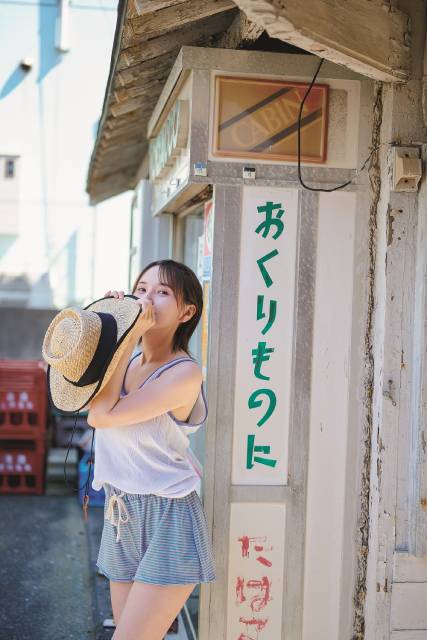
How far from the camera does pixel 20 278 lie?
15727mm

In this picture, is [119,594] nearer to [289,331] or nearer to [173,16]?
[289,331]

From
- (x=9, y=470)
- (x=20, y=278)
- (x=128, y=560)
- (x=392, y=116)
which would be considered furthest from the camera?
(x=20, y=278)

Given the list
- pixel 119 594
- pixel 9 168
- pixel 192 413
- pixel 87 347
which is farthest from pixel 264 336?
pixel 9 168

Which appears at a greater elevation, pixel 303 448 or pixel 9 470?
pixel 303 448

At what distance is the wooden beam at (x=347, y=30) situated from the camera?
109 inches

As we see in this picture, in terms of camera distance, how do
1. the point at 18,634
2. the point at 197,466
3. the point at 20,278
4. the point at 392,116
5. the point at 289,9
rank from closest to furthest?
the point at 289,9 → the point at 392,116 → the point at 197,466 → the point at 18,634 → the point at 20,278

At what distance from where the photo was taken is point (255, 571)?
3703 mm

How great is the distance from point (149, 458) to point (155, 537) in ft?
1.00

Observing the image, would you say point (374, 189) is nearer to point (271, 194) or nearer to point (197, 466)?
point (271, 194)

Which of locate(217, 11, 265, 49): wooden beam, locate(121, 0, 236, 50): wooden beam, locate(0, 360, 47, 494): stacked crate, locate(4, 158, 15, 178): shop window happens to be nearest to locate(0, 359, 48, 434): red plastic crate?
locate(0, 360, 47, 494): stacked crate

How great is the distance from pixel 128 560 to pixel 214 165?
1.82 meters

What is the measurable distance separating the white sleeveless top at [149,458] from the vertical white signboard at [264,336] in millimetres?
586

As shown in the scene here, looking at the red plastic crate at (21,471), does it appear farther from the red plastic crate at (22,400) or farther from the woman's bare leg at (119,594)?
the woman's bare leg at (119,594)

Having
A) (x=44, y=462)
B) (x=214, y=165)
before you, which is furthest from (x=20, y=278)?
(x=214, y=165)
